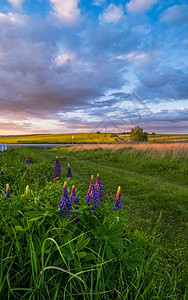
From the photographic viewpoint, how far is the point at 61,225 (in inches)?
66.4

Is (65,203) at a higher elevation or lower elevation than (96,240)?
higher

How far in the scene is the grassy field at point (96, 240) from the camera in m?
1.47

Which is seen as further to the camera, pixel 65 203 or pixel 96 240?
pixel 96 240

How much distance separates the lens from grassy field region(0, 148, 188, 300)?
147 centimetres

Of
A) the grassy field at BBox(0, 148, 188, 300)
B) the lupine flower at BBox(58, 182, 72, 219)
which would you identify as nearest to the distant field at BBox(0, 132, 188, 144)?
the grassy field at BBox(0, 148, 188, 300)

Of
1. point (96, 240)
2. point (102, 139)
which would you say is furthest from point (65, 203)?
point (102, 139)

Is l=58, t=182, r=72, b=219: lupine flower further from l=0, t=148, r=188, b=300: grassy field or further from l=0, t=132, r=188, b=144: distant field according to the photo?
l=0, t=132, r=188, b=144: distant field

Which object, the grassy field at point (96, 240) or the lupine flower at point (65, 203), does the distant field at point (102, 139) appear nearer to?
the grassy field at point (96, 240)

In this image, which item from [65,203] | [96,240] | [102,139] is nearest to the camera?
[65,203]

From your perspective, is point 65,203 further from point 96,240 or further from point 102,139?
point 102,139

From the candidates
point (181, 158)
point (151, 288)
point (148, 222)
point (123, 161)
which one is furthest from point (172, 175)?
point (151, 288)

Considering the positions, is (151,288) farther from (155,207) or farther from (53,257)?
(155,207)

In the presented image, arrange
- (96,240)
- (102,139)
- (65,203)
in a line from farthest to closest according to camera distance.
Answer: (102,139), (96,240), (65,203)

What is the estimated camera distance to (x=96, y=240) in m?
1.80
